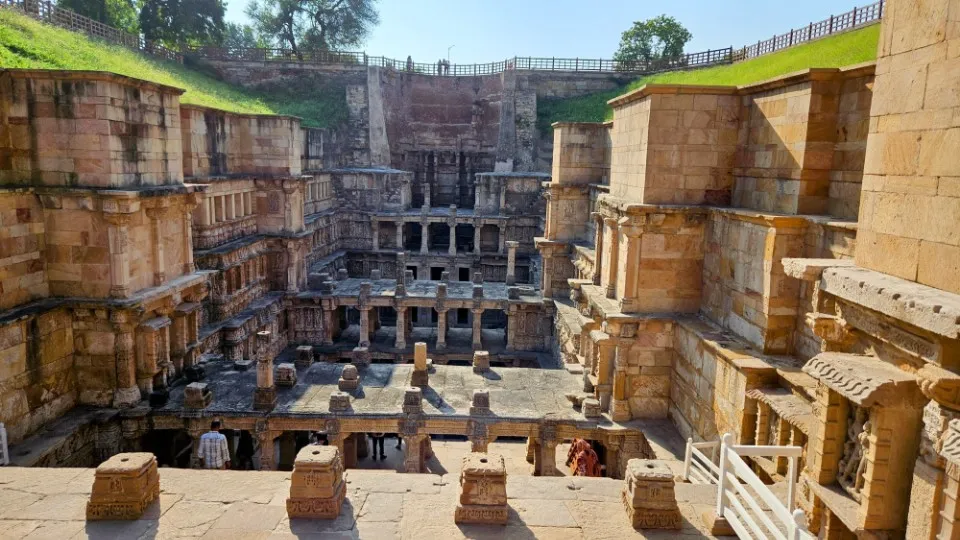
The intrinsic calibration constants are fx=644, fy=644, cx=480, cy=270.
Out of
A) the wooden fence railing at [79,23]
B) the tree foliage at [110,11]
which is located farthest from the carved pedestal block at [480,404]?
the tree foliage at [110,11]

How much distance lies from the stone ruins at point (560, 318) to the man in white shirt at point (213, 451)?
3.08ft

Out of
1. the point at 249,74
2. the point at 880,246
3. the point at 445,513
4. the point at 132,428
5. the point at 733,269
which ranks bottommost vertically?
the point at 132,428

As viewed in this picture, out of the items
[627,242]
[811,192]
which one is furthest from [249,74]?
[811,192]

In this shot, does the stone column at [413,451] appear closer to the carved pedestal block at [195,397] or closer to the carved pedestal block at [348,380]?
the carved pedestal block at [348,380]

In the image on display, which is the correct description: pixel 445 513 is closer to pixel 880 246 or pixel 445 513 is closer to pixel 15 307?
pixel 880 246

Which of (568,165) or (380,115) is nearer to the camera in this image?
(568,165)

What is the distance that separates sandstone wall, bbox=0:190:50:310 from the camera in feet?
42.9

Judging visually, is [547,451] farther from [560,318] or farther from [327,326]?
[327,326]

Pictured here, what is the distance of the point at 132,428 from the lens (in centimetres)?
1531

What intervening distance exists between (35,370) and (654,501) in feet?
41.6

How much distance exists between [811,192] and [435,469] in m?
12.1

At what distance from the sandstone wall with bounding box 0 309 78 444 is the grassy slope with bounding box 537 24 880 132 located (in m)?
22.6

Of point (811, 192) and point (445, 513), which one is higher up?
point (811, 192)

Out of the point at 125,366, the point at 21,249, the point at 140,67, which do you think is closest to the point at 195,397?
the point at 125,366
